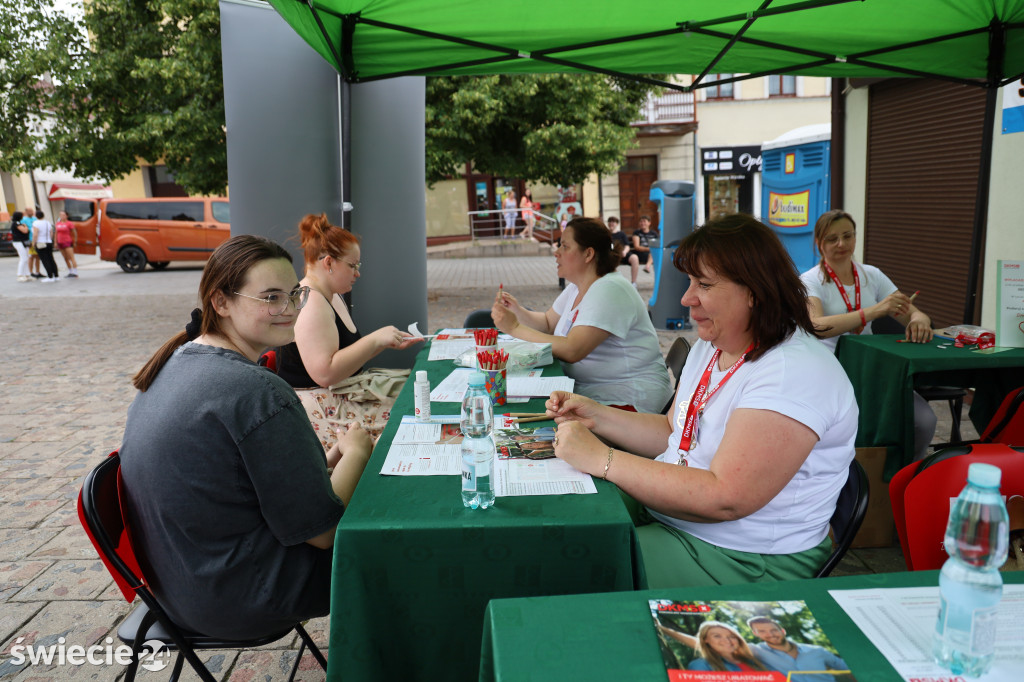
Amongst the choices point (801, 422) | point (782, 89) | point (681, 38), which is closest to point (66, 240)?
point (681, 38)

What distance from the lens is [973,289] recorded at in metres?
4.91

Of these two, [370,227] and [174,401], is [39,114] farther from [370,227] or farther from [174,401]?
[174,401]

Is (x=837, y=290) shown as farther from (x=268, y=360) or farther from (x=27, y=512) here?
(x=27, y=512)

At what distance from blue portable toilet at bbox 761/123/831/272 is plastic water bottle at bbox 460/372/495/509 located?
27.3 ft

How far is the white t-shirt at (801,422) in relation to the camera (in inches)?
67.8

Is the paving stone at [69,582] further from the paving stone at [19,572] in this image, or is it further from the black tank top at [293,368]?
the black tank top at [293,368]

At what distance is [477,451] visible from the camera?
170 centimetres

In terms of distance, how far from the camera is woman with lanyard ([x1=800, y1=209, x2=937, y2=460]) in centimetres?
386

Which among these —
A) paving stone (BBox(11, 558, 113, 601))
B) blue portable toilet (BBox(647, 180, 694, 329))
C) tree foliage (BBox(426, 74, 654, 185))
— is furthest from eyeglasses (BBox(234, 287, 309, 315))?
tree foliage (BBox(426, 74, 654, 185))

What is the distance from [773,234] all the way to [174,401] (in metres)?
1.64

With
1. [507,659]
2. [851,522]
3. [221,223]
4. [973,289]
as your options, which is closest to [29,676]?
[507,659]

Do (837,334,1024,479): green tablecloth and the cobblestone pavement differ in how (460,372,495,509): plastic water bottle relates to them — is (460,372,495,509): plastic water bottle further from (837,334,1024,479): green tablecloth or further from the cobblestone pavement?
(837,334,1024,479): green tablecloth

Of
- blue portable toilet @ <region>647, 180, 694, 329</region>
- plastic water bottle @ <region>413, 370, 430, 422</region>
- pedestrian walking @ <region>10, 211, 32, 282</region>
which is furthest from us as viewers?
pedestrian walking @ <region>10, 211, 32, 282</region>

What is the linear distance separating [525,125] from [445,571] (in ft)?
35.9
